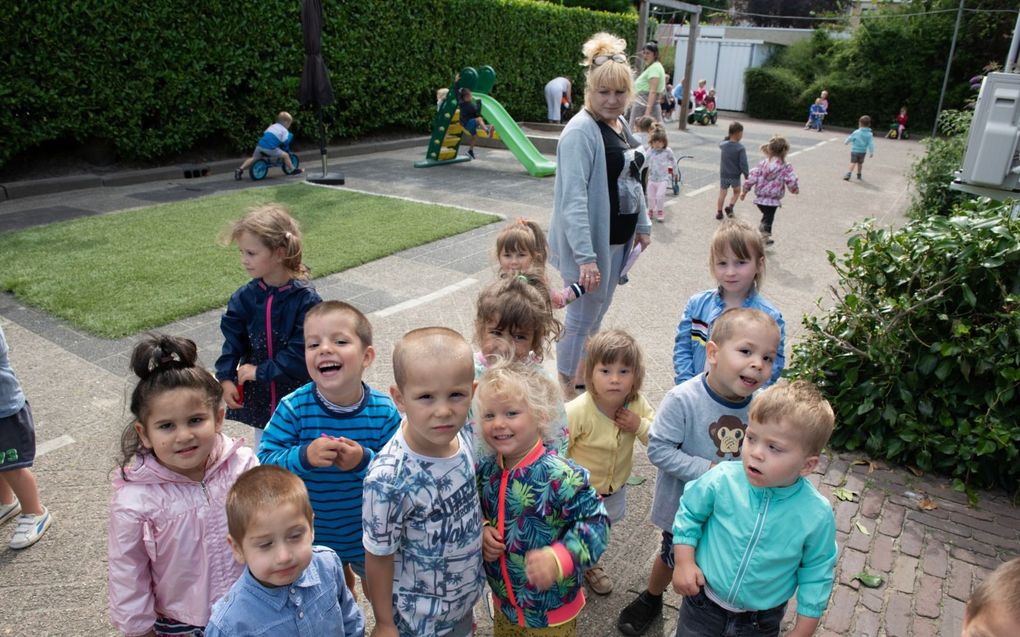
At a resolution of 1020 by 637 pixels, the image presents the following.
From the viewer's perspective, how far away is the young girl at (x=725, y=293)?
11.1 feet

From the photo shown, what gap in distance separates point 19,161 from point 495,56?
1250 cm

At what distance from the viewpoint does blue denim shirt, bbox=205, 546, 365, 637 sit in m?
1.85

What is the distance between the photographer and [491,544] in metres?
2.13

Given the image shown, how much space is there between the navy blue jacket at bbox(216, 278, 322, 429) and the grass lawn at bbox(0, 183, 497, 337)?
185 cm

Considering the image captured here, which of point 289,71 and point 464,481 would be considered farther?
point 289,71

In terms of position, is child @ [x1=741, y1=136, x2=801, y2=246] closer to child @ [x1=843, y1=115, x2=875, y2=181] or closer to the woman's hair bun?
child @ [x1=843, y1=115, x2=875, y2=181]

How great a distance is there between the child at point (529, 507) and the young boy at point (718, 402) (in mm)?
658

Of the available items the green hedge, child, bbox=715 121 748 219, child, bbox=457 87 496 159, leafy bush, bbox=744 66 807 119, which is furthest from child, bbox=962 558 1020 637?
leafy bush, bbox=744 66 807 119

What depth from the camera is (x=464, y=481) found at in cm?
207

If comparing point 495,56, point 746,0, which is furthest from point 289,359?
point 746,0

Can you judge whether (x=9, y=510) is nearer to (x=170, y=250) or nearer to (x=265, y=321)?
(x=265, y=321)

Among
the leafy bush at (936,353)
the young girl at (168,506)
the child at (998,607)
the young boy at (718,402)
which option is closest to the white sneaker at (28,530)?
the young girl at (168,506)

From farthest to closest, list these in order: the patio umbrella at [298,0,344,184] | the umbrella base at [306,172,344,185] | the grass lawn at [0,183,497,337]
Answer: the umbrella base at [306,172,344,185] → the patio umbrella at [298,0,344,184] → the grass lawn at [0,183,497,337]

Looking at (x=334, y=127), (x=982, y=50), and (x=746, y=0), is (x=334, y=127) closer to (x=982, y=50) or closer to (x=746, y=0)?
(x=982, y=50)
